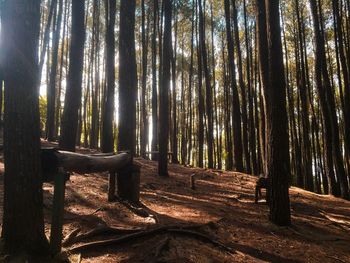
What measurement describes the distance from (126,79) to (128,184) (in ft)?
7.19

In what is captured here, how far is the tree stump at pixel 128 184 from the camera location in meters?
6.43

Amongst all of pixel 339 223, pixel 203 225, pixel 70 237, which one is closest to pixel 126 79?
pixel 203 225

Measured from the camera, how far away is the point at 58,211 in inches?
142

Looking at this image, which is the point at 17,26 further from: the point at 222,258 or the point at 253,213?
the point at 253,213

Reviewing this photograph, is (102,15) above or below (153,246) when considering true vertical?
above

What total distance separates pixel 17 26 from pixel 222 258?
138 inches

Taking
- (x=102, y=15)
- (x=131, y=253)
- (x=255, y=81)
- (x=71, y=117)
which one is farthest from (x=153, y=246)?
(x=102, y=15)

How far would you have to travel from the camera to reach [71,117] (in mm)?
7773

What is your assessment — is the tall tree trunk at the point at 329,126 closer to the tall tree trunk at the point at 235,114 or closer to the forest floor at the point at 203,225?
the forest floor at the point at 203,225

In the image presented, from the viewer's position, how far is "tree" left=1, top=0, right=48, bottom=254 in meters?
3.18

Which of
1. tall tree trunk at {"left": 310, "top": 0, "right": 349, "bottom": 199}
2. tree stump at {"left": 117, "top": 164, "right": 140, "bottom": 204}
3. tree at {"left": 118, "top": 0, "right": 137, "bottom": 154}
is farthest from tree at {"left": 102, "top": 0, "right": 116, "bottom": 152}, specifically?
tall tree trunk at {"left": 310, "top": 0, "right": 349, "bottom": 199}

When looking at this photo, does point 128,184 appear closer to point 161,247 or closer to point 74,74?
point 161,247

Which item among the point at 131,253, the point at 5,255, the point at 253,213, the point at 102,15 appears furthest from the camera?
the point at 102,15

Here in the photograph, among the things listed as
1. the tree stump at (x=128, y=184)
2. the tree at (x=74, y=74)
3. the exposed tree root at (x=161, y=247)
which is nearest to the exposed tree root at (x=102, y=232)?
the exposed tree root at (x=161, y=247)
